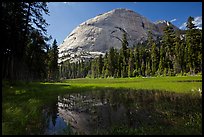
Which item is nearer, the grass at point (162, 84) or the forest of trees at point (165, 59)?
the grass at point (162, 84)

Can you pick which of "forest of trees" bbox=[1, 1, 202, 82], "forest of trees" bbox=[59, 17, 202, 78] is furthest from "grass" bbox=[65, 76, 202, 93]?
"forest of trees" bbox=[59, 17, 202, 78]

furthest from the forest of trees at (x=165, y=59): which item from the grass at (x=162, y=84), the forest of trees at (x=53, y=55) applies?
the grass at (x=162, y=84)

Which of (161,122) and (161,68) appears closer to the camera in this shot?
(161,122)

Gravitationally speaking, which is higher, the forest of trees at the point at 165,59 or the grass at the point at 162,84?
the forest of trees at the point at 165,59

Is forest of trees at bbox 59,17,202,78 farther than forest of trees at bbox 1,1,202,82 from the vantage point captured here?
Yes

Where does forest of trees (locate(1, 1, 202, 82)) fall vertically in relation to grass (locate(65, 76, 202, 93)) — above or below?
above

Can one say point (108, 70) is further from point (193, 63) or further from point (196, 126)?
point (196, 126)

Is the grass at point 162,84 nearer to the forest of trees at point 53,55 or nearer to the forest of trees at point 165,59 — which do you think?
the forest of trees at point 53,55

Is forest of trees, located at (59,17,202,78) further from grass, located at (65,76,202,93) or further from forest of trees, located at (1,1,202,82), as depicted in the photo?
grass, located at (65,76,202,93)

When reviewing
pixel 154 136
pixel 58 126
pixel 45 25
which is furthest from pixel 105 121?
pixel 45 25

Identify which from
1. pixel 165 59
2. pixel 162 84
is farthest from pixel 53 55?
pixel 162 84

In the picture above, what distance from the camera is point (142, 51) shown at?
119 metres

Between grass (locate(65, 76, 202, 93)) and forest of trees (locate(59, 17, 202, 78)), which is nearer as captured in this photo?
grass (locate(65, 76, 202, 93))

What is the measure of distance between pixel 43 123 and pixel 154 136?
21.5 ft
